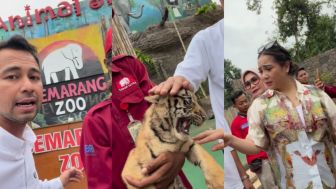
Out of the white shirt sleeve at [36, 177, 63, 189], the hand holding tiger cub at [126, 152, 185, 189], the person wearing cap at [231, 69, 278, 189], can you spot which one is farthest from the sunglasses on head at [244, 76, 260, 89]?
the white shirt sleeve at [36, 177, 63, 189]

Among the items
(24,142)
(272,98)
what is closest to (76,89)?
(24,142)

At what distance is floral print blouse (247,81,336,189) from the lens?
1.19 m

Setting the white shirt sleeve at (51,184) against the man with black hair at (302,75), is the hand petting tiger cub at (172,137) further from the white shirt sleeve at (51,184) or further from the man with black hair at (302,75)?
the white shirt sleeve at (51,184)

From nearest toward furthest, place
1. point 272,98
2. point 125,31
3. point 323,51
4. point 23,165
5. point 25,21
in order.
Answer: point 323,51 → point 272,98 → point 125,31 → point 23,165 → point 25,21

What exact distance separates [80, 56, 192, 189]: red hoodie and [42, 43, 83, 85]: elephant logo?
564 millimetres

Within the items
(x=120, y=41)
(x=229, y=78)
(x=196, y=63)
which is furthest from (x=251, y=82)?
(x=120, y=41)

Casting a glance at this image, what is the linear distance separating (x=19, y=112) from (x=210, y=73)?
0.87 m

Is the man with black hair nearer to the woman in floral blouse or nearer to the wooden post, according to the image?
the woman in floral blouse

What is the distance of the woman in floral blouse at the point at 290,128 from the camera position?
1.19 meters

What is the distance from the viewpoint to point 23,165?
72.9 inches

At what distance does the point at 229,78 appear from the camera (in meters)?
1.25

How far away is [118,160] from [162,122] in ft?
0.66

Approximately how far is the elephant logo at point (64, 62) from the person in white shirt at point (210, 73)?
76 centimetres

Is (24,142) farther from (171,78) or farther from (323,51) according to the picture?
(323,51)
